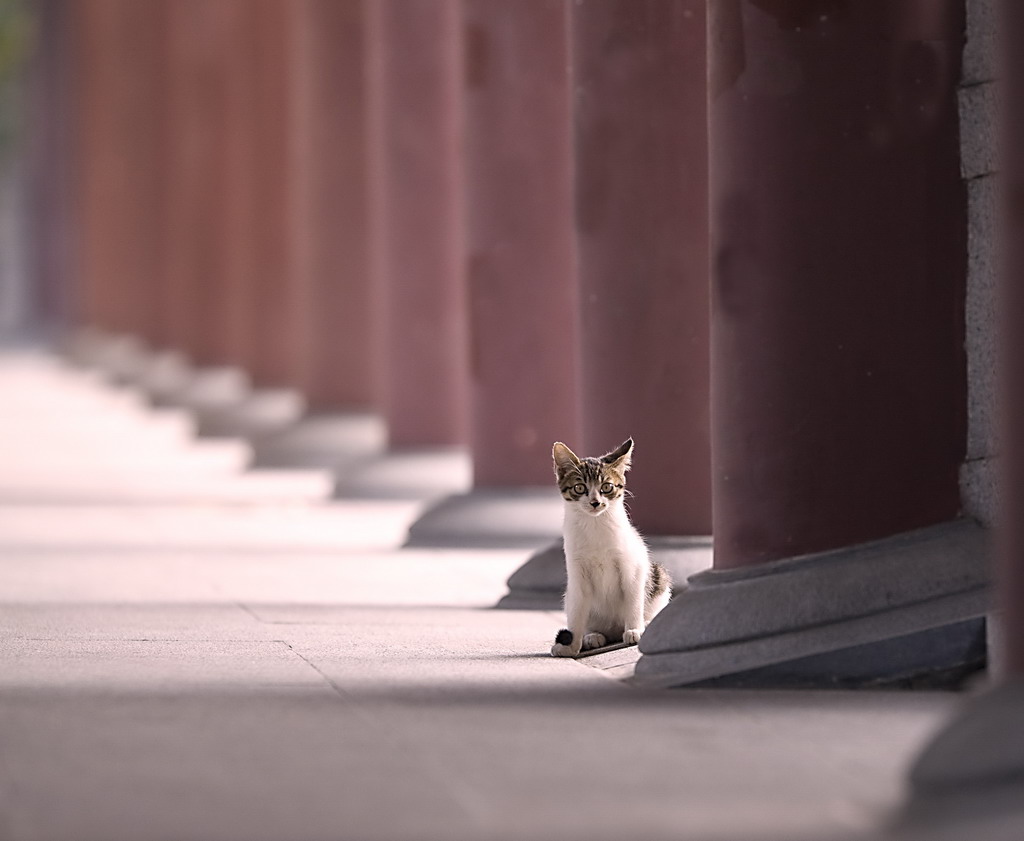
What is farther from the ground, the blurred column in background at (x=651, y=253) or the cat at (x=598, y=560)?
the blurred column in background at (x=651, y=253)

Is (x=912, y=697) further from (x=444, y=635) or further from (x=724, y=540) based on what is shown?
(x=444, y=635)

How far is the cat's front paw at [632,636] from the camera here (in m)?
17.0

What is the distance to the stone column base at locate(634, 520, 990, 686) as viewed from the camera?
15.3 metres

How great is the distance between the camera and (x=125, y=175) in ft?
238

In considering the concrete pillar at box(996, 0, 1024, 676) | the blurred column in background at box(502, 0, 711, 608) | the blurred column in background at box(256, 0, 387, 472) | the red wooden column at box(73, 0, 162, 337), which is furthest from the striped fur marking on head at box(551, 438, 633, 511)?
the red wooden column at box(73, 0, 162, 337)

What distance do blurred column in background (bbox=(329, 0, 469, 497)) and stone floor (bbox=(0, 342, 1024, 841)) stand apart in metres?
8.98

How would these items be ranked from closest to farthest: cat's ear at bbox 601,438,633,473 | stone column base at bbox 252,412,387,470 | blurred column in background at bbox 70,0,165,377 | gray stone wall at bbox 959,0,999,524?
gray stone wall at bbox 959,0,999,524
cat's ear at bbox 601,438,633,473
stone column base at bbox 252,412,387,470
blurred column in background at bbox 70,0,165,377

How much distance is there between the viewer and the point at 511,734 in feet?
43.5

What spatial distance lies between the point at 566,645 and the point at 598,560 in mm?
603

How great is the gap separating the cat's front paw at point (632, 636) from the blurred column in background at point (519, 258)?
375 inches

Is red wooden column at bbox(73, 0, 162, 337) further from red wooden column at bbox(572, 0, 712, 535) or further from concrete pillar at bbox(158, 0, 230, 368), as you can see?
red wooden column at bbox(572, 0, 712, 535)

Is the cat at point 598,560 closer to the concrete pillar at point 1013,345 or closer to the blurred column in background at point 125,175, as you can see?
the concrete pillar at point 1013,345

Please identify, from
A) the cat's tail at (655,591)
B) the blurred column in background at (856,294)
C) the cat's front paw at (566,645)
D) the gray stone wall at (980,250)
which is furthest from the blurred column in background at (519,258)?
the gray stone wall at (980,250)

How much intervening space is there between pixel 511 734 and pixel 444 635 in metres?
5.54
